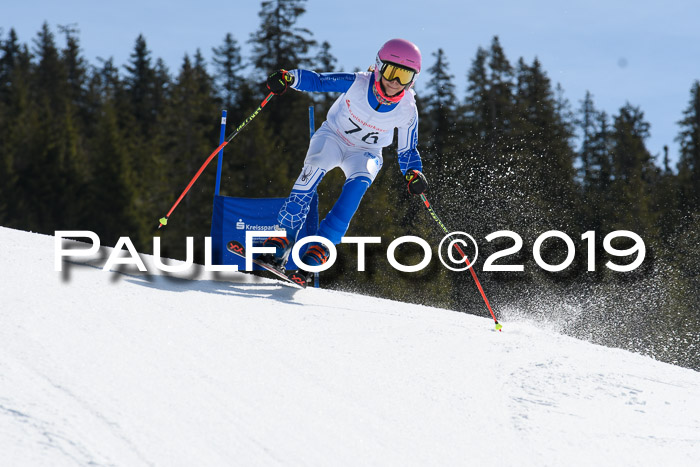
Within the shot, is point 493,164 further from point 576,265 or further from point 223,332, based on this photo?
point 223,332

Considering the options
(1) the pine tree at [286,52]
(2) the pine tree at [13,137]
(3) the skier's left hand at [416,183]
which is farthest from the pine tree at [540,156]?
(2) the pine tree at [13,137]

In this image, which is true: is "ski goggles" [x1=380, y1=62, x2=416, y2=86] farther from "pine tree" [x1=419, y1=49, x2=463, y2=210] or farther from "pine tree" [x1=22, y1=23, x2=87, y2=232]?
"pine tree" [x1=22, y1=23, x2=87, y2=232]

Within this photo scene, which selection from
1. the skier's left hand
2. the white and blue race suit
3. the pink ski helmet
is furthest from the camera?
the skier's left hand

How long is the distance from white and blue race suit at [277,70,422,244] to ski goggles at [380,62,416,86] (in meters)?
0.21

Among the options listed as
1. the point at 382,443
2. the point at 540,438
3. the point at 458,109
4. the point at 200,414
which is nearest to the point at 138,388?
the point at 200,414

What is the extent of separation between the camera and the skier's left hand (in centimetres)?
548

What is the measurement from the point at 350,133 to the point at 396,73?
61cm

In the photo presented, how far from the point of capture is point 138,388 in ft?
8.43

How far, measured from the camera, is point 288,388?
2869 millimetres

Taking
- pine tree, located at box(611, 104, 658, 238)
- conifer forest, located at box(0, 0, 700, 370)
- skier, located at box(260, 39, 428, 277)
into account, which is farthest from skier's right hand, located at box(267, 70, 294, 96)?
pine tree, located at box(611, 104, 658, 238)

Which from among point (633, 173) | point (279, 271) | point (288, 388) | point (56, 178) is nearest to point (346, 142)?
point (279, 271)

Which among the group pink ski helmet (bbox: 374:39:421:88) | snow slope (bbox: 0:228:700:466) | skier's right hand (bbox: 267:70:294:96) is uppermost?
pink ski helmet (bbox: 374:39:421:88)

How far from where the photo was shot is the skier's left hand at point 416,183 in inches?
216

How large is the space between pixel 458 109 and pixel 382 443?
30488 millimetres
